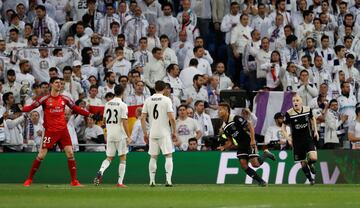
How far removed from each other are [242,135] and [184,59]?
8262 millimetres

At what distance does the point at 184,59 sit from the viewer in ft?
109

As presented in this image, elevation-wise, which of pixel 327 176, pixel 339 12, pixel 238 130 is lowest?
pixel 327 176

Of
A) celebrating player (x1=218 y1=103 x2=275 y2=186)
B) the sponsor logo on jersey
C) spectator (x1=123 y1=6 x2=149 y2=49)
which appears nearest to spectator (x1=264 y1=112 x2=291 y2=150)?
the sponsor logo on jersey

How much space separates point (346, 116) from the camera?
1203 inches

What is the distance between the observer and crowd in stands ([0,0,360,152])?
2962 cm

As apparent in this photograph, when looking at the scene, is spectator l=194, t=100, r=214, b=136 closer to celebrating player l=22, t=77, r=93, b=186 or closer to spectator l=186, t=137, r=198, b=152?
spectator l=186, t=137, r=198, b=152

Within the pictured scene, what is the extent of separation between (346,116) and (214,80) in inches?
158

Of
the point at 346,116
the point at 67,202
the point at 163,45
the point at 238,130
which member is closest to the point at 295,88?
the point at 346,116

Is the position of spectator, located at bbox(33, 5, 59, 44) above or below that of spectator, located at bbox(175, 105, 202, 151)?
above

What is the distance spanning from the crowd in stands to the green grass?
6.87 m

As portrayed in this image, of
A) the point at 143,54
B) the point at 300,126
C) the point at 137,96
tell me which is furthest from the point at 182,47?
the point at 300,126

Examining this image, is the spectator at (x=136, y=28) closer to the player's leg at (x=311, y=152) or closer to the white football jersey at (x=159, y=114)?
the player's leg at (x=311, y=152)

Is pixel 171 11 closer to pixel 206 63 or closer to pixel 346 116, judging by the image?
pixel 206 63

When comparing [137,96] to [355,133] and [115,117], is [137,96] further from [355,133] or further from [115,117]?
[355,133]
